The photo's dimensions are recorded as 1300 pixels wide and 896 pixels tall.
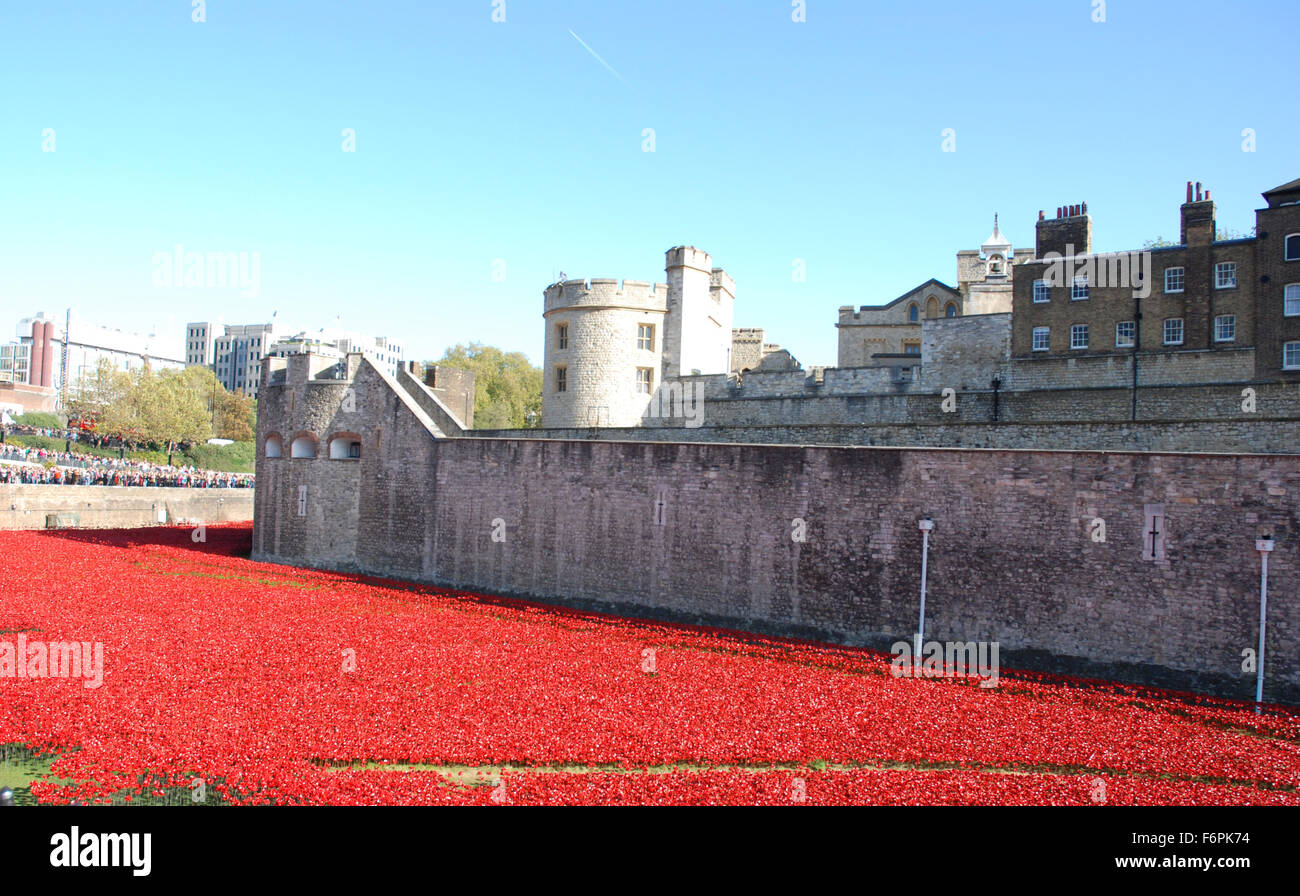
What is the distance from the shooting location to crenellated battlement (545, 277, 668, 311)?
34750 mm

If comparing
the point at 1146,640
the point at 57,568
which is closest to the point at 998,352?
the point at 1146,640

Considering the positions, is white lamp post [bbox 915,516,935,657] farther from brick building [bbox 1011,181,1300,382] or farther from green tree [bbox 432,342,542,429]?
green tree [bbox 432,342,542,429]

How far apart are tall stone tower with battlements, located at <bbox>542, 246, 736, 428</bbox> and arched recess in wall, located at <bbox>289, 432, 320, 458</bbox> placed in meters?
9.02

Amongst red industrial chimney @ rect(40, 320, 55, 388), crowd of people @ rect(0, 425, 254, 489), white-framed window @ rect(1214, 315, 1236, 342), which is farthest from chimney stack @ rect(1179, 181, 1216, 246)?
red industrial chimney @ rect(40, 320, 55, 388)

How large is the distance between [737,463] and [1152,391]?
13438 mm

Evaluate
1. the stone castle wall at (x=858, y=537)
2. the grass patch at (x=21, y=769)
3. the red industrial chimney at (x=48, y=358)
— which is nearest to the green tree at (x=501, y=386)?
the stone castle wall at (x=858, y=537)

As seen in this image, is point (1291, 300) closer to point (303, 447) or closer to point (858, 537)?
point (858, 537)

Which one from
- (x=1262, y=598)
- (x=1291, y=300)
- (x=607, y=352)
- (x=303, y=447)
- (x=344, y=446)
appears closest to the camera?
(x=1262, y=598)

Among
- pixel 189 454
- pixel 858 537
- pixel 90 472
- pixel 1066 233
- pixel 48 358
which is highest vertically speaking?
pixel 48 358

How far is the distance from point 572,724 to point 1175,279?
1144 inches

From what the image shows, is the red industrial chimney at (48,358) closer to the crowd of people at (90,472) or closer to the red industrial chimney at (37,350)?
the red industrial chimney at (37,350)

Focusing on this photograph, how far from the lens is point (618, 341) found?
114ft

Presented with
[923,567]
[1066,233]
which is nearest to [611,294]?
[1066,233]
